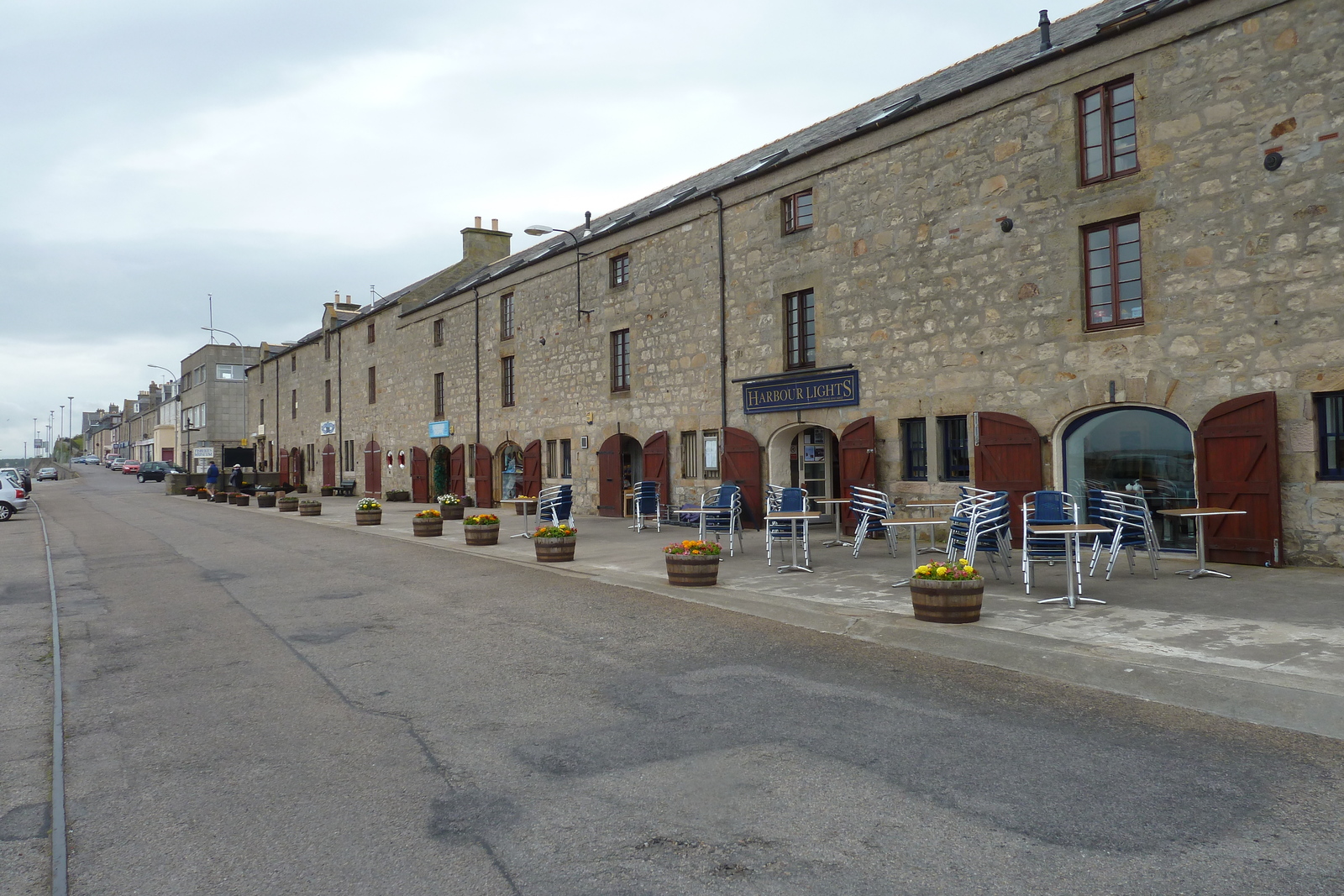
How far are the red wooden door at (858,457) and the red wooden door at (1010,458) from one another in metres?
1.95

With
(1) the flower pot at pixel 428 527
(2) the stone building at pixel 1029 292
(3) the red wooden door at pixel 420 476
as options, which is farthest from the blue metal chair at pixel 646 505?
(3) the red wooden door at pixel 420 476

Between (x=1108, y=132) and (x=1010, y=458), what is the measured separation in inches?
185

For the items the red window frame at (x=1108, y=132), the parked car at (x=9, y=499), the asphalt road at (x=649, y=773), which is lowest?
the asphalt road at (x=649, y=773)

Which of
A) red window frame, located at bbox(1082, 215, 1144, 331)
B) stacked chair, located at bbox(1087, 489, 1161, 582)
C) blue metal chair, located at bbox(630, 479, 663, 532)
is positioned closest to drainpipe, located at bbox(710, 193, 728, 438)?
blue metal chair, located at bbox(630, 479, 663, 532)

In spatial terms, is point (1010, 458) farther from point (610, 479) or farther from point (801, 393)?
point (610, 479)

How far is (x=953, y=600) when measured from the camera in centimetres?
752

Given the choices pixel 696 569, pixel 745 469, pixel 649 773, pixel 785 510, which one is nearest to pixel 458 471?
pixel 745 469

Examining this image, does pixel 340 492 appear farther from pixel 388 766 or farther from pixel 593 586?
pixel 388 766

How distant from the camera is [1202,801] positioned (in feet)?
12.6

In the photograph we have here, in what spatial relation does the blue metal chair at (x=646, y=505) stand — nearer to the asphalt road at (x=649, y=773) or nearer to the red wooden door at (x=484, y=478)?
the red wooden door at (x=484, y=478)

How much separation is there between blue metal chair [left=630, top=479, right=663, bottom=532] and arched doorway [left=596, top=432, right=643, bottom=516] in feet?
9.19

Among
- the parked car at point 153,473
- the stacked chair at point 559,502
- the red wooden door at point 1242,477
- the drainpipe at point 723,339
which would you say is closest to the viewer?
the red wooden door at point 1242,477

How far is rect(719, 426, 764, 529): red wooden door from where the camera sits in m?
17.4

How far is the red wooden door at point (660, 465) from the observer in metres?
19.8
